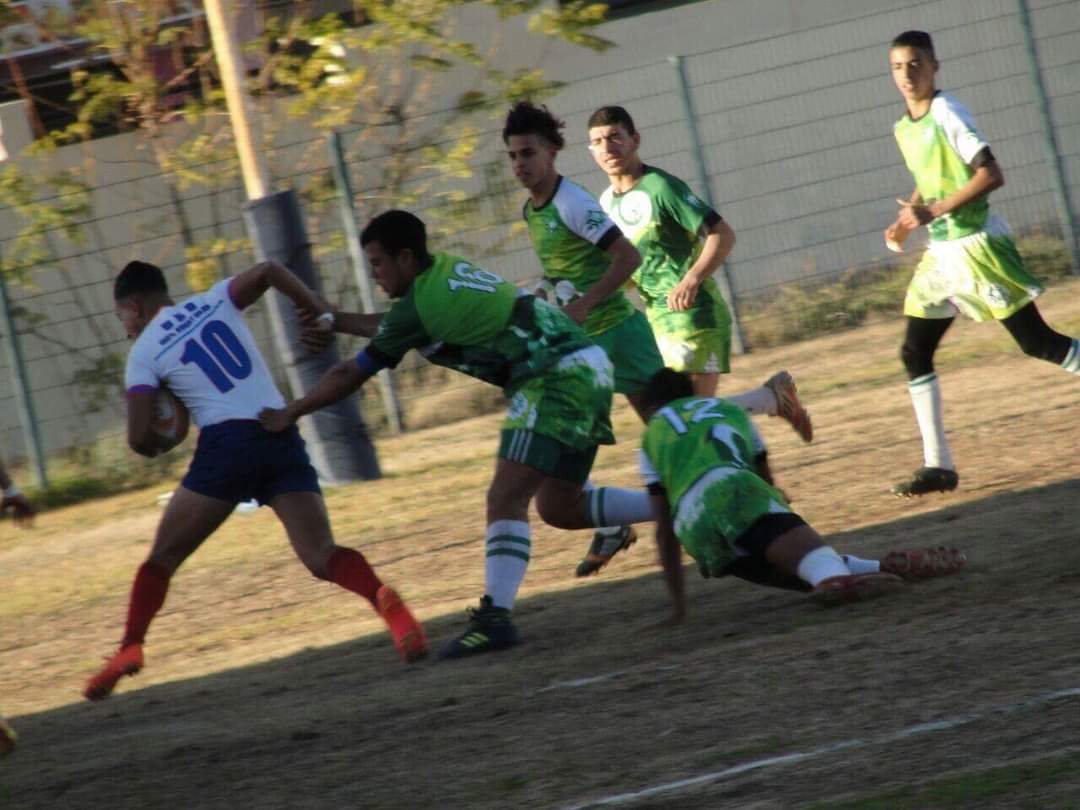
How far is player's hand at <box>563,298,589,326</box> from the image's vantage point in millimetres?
7574

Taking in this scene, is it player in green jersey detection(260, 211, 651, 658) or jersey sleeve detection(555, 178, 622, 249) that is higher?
jersey sleeve detection(555, 178, 622, 249)

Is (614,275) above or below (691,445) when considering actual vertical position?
above

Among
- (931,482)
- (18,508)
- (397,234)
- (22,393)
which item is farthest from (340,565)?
(22,393)

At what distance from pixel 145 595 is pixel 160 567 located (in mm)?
129

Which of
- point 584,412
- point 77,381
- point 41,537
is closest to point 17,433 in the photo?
point 77,381

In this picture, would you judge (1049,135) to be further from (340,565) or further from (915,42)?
(340,565)

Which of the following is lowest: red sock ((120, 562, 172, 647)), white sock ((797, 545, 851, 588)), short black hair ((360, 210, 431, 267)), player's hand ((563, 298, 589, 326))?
white sock ((797, 545, 851, 588))

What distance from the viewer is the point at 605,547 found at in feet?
27.3

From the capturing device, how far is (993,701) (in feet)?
16.1

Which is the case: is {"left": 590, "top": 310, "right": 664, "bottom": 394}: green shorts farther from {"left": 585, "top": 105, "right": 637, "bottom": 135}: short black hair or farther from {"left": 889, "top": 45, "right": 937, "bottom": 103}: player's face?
{"left": 889, "top": 45, "right": 937, "bottom": 103}: player's face

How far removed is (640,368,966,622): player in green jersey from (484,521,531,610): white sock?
1.90ft

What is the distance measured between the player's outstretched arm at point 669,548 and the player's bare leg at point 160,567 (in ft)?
5.69

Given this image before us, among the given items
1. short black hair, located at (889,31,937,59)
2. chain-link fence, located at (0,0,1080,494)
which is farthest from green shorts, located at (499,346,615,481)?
chain-link fence, located at (0,0,1080,494)

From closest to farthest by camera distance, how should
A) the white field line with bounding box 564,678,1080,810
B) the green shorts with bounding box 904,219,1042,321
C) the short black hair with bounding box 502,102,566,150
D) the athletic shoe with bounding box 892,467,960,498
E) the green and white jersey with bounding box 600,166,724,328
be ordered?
the white field line with bounding box 564,678,1080,810 → the short black hair with bounding box 502,102,566,150 → the green and white jersey with bounding box 600,166,724,328 → the green shorts with bounding box 904,219,1042,321 → the athletic shoe with bounding box 892,467,960,498
